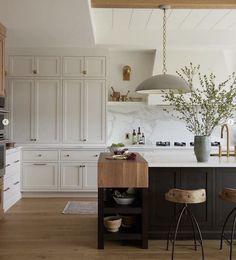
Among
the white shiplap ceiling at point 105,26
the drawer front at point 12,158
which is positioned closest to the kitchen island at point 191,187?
the white shiplap ceiling at point 105,26

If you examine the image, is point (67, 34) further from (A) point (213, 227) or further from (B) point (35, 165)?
(A) point (213, 227)

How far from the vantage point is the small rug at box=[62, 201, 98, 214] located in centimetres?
487

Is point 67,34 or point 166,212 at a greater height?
point 67,34

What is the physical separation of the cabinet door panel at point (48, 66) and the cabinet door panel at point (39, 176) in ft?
5.16

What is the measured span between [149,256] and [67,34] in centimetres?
339

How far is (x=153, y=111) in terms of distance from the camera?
6516 millimetres

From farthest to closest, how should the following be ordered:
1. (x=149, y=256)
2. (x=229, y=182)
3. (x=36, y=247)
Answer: (x=229, y=182) < (x=36, y=247) < (x=149, y=256)

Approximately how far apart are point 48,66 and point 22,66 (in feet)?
1.47

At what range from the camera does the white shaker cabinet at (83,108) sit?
600cm

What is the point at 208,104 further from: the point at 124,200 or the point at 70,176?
the point at 70,176

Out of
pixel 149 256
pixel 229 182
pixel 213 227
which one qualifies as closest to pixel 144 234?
pixel 149 256

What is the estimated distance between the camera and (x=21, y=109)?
5996mm

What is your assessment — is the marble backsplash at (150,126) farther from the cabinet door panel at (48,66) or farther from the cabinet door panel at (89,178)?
the cabinet door panel at (48,66)

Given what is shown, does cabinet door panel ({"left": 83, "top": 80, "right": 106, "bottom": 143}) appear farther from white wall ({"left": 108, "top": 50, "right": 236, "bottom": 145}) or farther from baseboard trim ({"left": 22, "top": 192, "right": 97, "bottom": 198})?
baseboard trim ({"left": 22, "top": 192, "right": 97, "bottom": 198})
